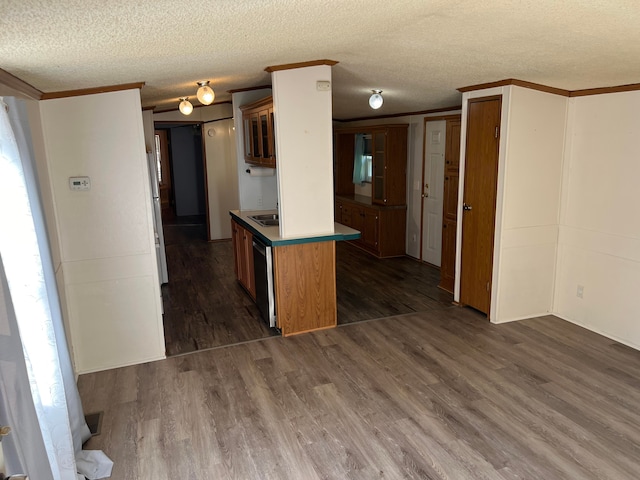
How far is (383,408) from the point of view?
301 cm

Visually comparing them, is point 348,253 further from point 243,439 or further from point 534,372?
point 243,439

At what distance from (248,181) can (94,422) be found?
343 centimetres

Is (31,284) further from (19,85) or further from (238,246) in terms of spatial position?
(238,246)

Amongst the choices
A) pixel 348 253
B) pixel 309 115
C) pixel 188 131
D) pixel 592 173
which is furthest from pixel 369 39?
pixel 188 131

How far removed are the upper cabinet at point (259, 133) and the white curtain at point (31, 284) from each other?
8.55 ft

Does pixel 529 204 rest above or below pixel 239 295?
above

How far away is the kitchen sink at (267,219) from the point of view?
4712mm

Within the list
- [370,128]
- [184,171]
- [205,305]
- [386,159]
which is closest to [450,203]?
[386,159]

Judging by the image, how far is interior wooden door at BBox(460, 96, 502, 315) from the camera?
4.20 m

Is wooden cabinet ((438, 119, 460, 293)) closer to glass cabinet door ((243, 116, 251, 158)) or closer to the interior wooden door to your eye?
the interior wooden door

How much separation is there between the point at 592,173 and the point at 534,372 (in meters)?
1.87

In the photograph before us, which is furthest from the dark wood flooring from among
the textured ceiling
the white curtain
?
the textured ceiling

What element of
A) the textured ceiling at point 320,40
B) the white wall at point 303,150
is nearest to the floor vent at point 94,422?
the white wall at point 303,150

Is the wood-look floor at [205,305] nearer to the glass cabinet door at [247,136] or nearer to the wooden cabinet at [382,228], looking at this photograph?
the glass cabinet door at [247,136]
